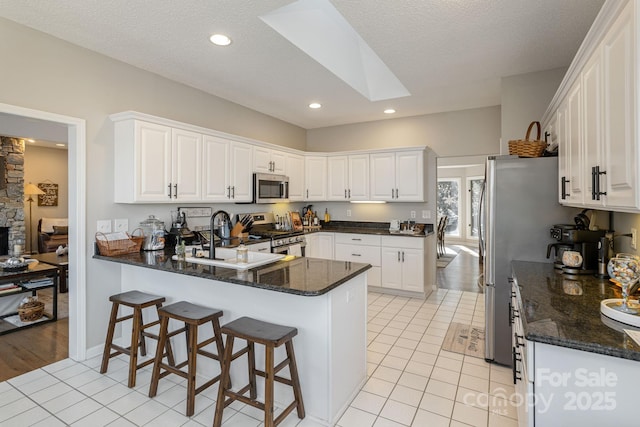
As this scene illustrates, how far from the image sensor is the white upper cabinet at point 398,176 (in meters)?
4.89

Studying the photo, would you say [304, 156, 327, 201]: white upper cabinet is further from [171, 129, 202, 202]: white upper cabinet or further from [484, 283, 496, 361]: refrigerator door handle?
[484, 283, 496, 361]: refrigerator door handle

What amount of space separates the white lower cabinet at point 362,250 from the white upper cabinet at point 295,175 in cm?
94

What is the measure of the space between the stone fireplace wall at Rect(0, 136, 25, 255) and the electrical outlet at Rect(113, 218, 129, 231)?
17.2 feet

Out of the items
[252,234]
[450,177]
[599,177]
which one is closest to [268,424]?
[599,177]

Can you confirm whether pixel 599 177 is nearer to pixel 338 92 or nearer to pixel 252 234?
pixel 338 92

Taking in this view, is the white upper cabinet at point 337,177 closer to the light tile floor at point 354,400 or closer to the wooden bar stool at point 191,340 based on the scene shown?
the light tile floor at point 354,400

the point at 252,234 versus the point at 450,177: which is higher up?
the point at 450,177

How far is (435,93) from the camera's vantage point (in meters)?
4.11

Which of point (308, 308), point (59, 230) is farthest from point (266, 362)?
point (59, 230)

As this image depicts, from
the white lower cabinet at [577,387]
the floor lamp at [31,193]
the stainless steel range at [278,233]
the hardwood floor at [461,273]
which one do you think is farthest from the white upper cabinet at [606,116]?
the floor lamp at [31,193]

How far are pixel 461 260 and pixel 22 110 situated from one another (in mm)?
7859

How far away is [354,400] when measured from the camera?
2318 millimetres

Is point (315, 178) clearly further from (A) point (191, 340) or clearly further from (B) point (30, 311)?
(B) point (30, 311)

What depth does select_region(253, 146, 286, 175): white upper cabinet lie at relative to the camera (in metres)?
4.44
